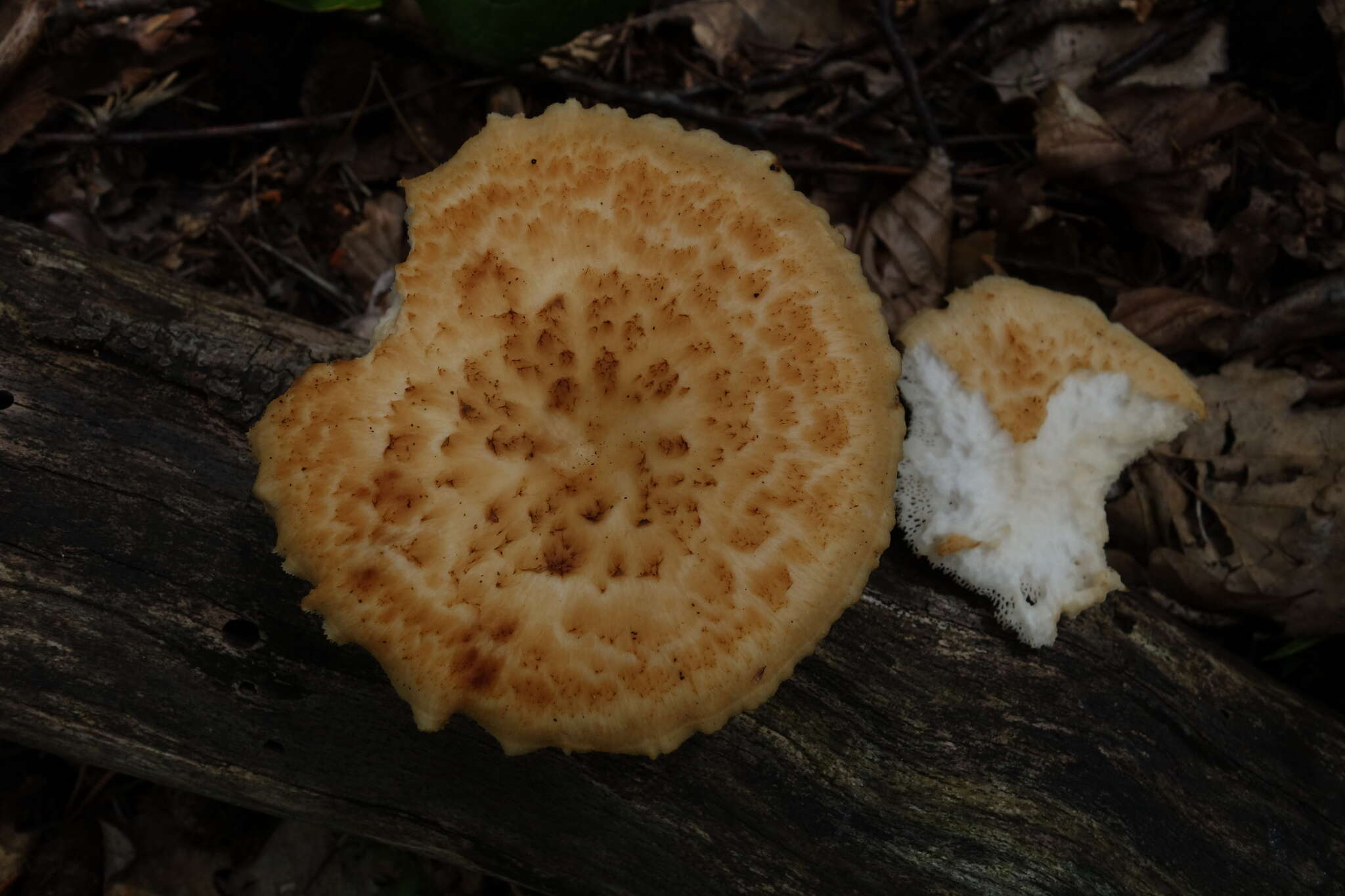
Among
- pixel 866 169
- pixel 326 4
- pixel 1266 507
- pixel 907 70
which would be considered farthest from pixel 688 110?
pixel 1266 507

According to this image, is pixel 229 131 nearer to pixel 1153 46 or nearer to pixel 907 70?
pixel 907 70

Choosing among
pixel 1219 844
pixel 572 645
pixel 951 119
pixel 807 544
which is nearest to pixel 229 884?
pixel 572 645

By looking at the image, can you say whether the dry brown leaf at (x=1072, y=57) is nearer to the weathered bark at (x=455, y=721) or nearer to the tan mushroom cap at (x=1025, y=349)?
the tan mushroom cap at (x=1025, y=349)

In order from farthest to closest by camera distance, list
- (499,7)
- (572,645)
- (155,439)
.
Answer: (499,7), (155,439), (572,645)

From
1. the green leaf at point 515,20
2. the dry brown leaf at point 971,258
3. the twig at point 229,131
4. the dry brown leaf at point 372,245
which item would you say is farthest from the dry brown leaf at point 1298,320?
the dry brown leaf at point 372,245

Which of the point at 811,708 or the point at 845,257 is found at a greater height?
the point at 845,257

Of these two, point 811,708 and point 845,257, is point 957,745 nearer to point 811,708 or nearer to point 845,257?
point 811,708
